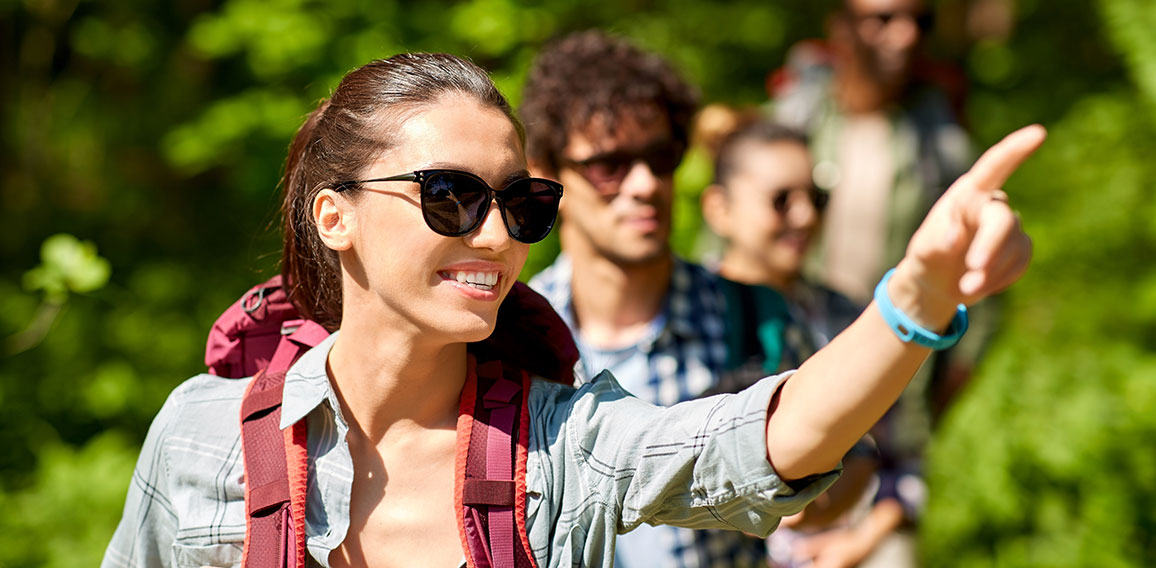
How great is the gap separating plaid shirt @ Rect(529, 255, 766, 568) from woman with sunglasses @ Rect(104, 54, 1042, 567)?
0.99 metres

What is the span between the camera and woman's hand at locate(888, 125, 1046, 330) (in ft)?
4.29

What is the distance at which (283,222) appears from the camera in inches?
82.5

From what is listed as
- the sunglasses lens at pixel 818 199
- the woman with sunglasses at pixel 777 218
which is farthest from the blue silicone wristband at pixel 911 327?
the sunglasses lens at pixel 818 199

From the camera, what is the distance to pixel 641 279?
3135 millimetres

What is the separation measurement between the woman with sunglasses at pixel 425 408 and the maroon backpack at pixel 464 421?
1.0 inches

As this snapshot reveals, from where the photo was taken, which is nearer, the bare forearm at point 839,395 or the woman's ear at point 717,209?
the bare forearm at point 839,395

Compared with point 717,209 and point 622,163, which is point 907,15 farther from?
point 622,163

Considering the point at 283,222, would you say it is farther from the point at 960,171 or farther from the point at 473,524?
the point at 960,171

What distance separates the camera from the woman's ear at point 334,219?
5.92 feet

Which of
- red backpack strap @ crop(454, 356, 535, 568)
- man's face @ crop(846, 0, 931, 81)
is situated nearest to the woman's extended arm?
red backpack strap @ crop(454, 356, 535, 568)

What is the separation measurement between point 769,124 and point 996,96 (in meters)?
4.02

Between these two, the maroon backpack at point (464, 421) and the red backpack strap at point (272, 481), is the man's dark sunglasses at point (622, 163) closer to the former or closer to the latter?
the maroon backpack at point (464, 421)

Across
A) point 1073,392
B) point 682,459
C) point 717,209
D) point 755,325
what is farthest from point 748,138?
point 1073,392

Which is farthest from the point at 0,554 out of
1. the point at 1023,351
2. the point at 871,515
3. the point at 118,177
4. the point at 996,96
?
the point at 996,96
